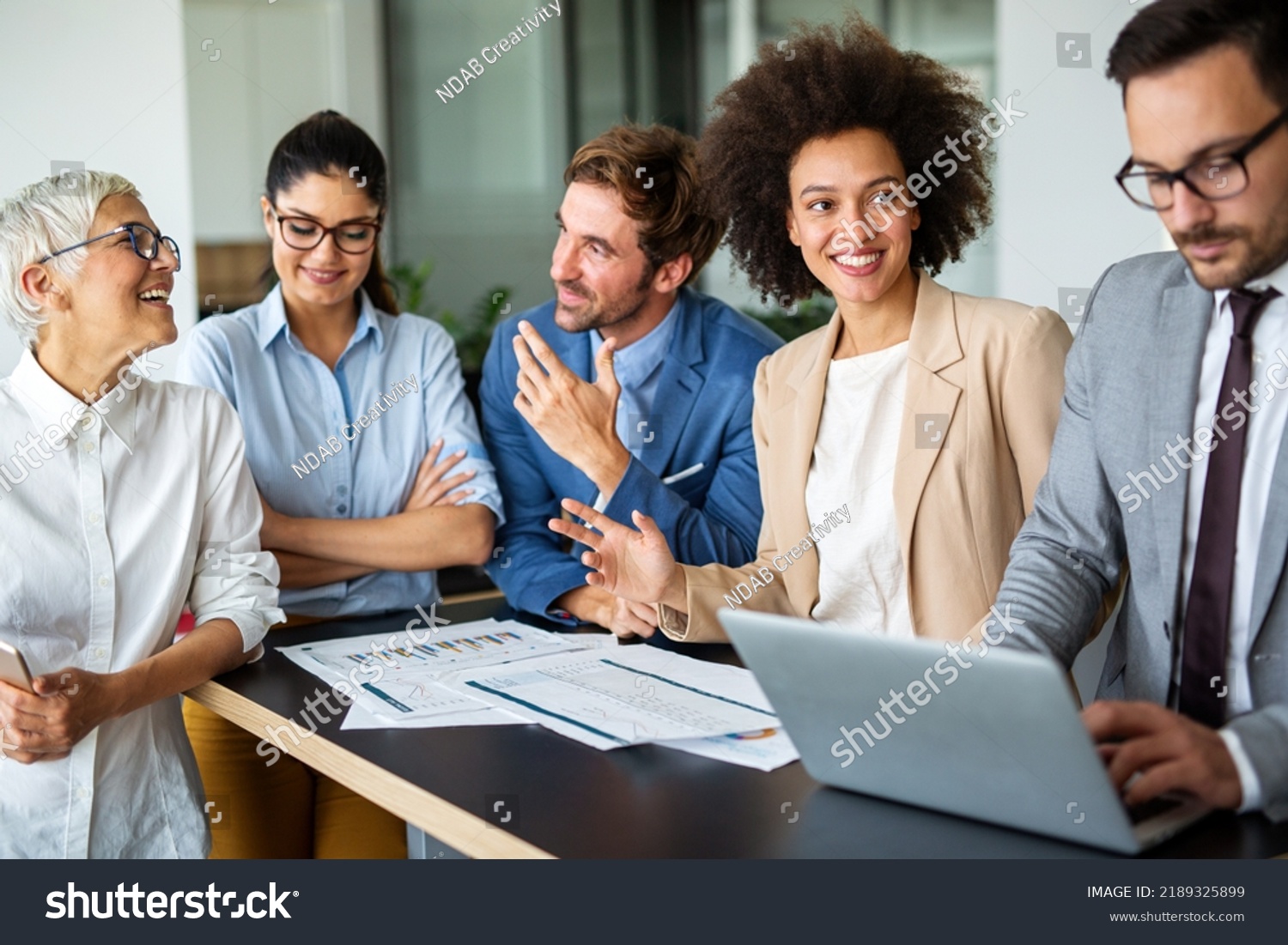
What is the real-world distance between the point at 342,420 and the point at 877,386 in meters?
1.15

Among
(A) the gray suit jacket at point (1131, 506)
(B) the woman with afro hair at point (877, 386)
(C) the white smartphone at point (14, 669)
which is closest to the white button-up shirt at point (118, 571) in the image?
(C) the white smartphone at point (14, 669)

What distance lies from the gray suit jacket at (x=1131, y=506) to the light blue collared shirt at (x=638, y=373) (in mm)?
1094

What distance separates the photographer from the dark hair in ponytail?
2.57 m

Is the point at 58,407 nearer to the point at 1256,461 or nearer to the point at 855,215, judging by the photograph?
the point at 855,215

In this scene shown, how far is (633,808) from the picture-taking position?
1.36m

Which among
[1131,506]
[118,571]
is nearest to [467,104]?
[118,571]

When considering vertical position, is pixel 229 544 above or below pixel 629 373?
below

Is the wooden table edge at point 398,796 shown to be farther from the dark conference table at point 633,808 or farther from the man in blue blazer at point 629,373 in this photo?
the man in blue blazer at point 629,373

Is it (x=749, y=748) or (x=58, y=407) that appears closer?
(x=749, y=748)

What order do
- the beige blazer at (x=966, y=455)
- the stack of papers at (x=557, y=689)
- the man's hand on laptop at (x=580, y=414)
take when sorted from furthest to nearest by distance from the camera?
the man's hand on laptop at (x=580, y=414) < the beige blazer at (x=966, y=455) < the stack of papers at (x=557, y=689)

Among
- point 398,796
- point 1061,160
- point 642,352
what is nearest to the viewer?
point 398,796

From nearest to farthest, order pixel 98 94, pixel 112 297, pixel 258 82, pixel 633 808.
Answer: pixel 633 808
pixel 112 297
pixel 98 94
pixel 258 82

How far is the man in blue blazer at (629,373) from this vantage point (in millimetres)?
2395

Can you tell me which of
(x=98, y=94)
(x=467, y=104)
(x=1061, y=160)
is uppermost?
(x=467, y=104)
